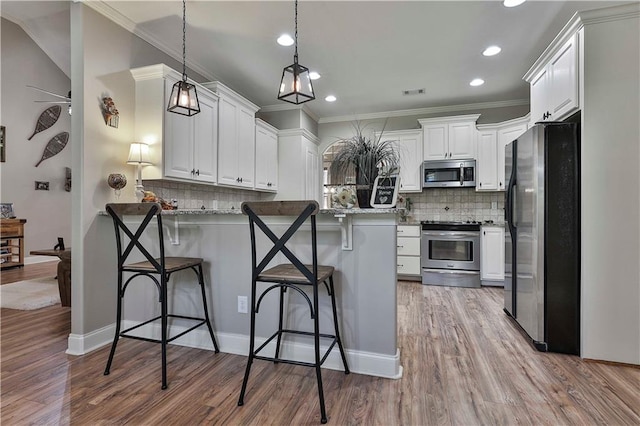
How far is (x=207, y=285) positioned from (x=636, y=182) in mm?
3074

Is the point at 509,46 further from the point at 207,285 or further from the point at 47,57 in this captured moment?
the point at 47,57

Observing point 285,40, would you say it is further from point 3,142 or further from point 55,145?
point 55,145

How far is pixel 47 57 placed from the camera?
5.81 metres

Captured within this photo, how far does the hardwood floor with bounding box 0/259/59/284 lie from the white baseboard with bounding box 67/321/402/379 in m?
3.30

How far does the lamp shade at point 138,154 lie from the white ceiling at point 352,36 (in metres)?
1.08

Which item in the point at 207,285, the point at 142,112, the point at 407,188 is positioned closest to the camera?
the point at 207,285

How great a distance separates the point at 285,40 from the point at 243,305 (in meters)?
2.56

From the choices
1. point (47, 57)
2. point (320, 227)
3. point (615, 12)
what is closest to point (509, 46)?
point (615, 12)

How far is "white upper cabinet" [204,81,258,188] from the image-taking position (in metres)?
3.70

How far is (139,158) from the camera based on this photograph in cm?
275

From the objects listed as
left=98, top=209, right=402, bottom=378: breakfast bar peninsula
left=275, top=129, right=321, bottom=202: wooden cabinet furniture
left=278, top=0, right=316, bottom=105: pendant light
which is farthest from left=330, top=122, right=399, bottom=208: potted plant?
left=275, top=129, right=321, bottom=202: wooden cabinet furniture

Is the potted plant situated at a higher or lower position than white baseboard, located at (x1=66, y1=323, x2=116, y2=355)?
higher

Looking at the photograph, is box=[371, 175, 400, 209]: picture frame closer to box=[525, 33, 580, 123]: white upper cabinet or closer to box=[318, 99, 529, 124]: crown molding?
box=[525, 33, 580, 123]: white upper cabinet

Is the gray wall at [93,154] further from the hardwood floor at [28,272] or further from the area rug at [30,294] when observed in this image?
the hardwood floor at [28,272]
